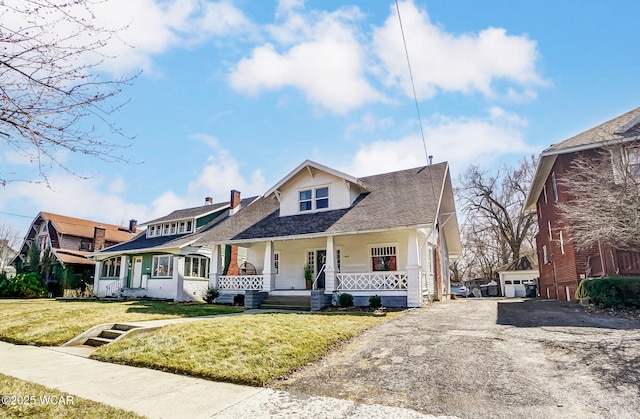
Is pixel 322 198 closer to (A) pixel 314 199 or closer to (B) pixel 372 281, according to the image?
(A) pixel 314 199

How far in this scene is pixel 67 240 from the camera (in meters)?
32.9

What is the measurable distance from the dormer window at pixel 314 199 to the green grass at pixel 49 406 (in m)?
14.4

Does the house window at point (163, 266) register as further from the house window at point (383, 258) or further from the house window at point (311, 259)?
the house window at point (383, 258)

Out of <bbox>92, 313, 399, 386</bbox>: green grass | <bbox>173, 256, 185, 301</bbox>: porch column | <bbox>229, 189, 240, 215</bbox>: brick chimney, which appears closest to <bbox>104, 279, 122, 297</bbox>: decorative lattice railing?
<bbox>173, 256, 185, 301</bbox>: porch column

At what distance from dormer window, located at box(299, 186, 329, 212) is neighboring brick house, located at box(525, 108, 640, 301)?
375 inches

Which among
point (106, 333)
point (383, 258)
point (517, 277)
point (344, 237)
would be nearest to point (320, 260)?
point (344, 237)

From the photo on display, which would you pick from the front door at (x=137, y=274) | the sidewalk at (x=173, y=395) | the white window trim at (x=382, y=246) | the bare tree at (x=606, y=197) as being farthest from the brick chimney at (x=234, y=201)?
the sidewalk at (x=173, y=395)

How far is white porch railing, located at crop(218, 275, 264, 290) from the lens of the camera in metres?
18.3

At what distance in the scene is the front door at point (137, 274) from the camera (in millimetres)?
25922

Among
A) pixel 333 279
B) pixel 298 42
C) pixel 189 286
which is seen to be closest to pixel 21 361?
pixel 298 42

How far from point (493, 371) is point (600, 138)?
12.4 m

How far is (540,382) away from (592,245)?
36.3 feet

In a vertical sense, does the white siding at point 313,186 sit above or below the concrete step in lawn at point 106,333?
above

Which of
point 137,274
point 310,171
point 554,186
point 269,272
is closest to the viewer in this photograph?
point 554,186
